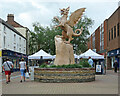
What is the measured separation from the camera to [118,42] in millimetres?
37375

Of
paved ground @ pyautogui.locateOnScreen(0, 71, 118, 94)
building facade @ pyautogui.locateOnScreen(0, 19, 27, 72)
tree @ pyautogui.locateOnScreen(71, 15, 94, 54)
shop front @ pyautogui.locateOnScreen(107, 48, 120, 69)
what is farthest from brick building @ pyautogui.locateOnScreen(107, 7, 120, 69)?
paved ground @ pyautogui.locateOnScreen(0, 71, 118, 94)

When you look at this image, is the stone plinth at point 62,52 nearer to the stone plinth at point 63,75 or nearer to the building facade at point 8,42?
the stone plinth at point 63,75

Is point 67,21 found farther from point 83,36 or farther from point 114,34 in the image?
point 83,36

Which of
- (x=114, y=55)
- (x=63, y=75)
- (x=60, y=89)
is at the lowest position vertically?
(x=60, y=89)

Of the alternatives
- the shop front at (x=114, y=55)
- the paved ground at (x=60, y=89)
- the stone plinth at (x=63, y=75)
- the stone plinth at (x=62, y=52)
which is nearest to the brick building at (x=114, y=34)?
the shop front at (x=114, y=55)

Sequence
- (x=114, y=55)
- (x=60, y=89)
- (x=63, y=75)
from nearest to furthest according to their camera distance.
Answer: (x=60, y=89) → (x=63, y=75) → (x=114, y=55)

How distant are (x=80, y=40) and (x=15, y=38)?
47.9ft

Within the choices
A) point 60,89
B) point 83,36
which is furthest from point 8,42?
point 60,89

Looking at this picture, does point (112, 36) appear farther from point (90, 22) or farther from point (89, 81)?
point (89, 81)

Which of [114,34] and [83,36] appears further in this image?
[83,36]

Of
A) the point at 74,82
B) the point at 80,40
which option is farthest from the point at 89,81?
the point at 80,40

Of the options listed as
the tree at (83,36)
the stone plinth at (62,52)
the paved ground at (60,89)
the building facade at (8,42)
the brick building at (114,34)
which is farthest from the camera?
the tree at (83,36)

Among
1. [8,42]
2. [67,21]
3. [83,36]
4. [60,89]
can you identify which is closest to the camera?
[60,89]

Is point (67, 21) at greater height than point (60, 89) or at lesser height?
greater
